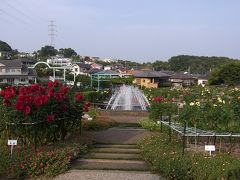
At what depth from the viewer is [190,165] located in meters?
9.21

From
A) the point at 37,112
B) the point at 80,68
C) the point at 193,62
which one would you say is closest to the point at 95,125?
the point at 37,112

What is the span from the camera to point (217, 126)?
40.0ft

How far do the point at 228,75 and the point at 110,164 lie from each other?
63.5m

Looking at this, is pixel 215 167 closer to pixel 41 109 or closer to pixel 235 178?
pixel 235 178

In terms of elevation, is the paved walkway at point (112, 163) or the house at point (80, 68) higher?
the house at point (80, 68)

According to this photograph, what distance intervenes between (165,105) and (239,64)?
58.3 m

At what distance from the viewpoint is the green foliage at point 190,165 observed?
8628 mm

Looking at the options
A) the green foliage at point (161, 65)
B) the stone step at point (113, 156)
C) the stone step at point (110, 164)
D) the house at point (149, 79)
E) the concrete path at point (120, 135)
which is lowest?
the stone step at point (110, 164)

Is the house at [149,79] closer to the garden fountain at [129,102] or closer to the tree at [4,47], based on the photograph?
the garden fountain at [129,102]

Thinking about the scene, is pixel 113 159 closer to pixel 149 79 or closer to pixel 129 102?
pixel 129 102

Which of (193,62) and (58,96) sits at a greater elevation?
(193,62)

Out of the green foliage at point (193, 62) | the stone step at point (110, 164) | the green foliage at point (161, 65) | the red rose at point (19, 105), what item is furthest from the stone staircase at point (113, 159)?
the green foliage at point (193, 62)

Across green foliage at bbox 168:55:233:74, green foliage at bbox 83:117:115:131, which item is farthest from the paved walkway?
green foliage at bbox 168:55:233:74

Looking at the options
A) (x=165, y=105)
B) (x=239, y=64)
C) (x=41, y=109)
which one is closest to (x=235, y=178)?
(x=41, y=109)
